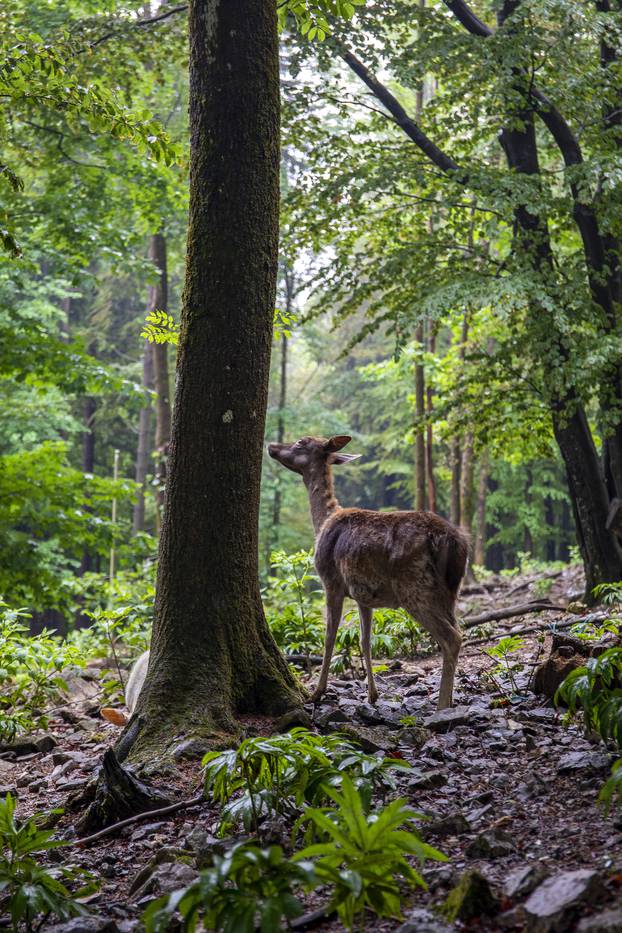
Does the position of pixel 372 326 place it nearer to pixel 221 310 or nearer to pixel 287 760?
pixel 221 310

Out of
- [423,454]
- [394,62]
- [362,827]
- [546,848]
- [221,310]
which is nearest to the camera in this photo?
[362,827]

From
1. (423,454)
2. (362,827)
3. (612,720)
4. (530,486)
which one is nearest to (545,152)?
(423,454)

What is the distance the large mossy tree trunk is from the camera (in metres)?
5.34

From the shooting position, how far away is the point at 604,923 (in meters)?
2.37

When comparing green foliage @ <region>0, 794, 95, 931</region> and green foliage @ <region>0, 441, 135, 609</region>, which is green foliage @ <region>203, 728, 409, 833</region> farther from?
green foliage @ <region>0, 441, 135, 609</region>

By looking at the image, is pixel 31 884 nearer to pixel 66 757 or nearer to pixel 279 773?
pixel 279 773

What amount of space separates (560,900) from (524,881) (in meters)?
0.28

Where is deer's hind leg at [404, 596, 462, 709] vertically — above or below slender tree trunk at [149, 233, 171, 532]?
below

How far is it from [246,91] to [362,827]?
4.46m

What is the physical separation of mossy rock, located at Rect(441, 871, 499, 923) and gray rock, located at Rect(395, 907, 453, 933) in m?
0.06

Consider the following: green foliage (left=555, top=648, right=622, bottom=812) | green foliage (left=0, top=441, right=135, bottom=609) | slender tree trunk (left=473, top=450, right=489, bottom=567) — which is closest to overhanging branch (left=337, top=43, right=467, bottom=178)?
green foliage (left=0, top=441, right=135, bottom=609)

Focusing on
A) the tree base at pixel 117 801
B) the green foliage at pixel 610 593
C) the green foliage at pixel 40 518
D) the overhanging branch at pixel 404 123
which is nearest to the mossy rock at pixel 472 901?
the tree base at pixel 117 801

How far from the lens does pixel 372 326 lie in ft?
38.2

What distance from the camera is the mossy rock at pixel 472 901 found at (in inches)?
109
